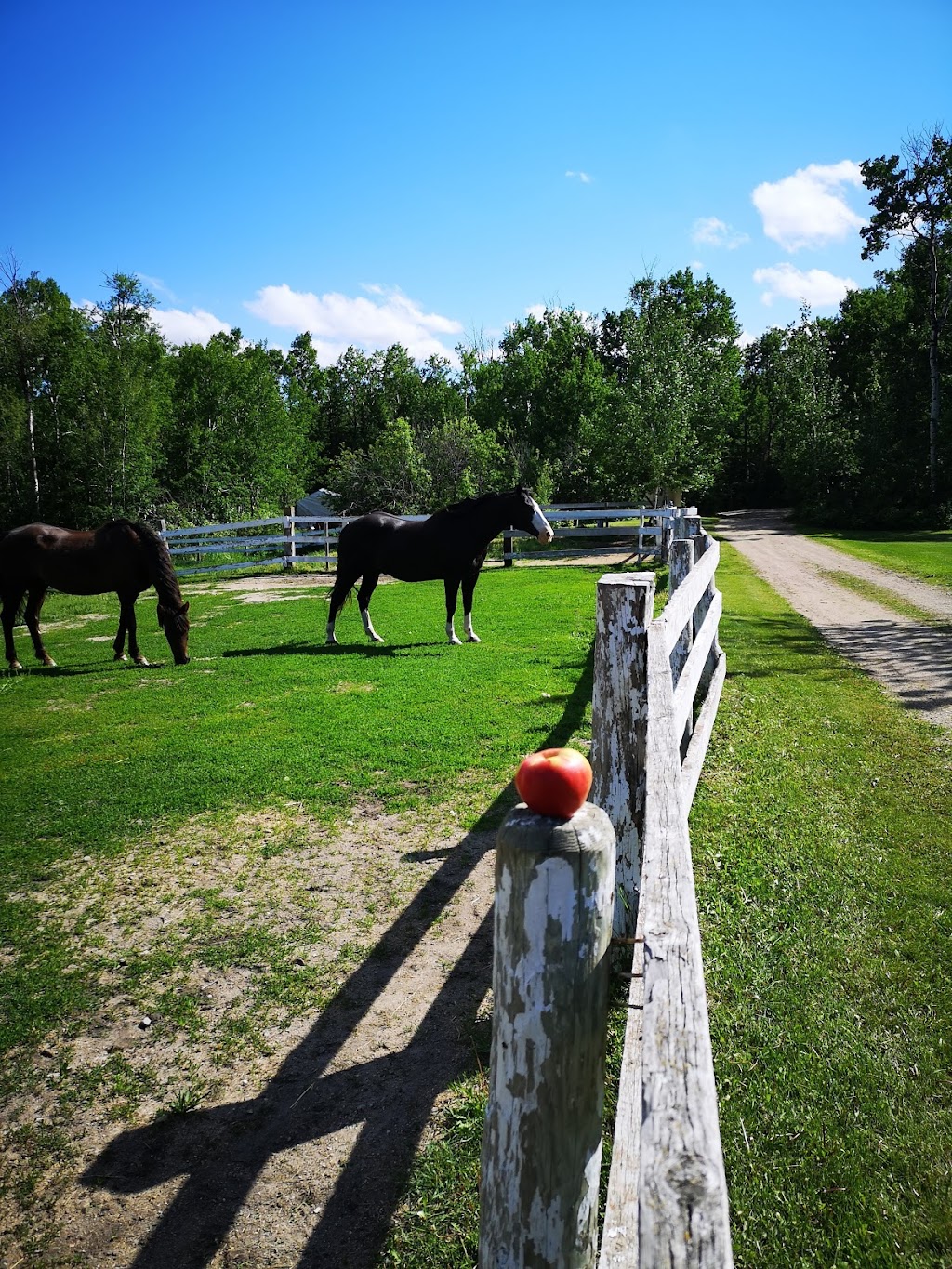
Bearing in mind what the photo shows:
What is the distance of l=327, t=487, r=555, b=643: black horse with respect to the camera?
10.1 m

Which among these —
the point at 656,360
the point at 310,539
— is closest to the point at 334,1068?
the point at 310,539

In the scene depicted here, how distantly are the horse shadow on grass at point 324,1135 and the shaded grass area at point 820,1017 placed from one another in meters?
0.12

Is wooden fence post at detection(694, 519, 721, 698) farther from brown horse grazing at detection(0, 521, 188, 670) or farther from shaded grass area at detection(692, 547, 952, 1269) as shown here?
brown horse grazing at detection(0, 521, 188, 670)

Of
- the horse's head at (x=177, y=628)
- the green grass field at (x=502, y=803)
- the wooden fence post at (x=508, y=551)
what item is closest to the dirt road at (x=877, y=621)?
the green grass field at (x=502, y=803)

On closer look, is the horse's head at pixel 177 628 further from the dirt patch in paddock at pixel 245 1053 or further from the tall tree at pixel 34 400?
the tall tree at pixel 34 400

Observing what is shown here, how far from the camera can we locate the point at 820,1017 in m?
2.89

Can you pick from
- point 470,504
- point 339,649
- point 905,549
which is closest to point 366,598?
point 339,649

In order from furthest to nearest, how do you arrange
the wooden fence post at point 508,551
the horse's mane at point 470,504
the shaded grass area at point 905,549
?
the wooden fence post at point 508,551 → the shaded grass area at point 905,549 → the horse's mane at point 470,504

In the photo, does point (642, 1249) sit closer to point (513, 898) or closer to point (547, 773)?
point (513, 898)

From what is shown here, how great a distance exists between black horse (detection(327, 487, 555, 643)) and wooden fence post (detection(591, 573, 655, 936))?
699cm

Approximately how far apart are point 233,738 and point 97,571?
464 cm

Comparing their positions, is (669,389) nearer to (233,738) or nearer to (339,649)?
(339,649)

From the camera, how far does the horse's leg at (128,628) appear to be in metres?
9.38

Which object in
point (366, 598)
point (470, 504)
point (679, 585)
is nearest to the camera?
point (679, 585)
